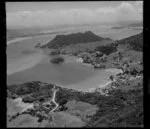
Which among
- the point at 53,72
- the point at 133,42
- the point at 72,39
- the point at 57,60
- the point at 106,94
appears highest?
the point at 72,39

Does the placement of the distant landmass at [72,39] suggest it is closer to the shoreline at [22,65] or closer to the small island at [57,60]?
the small island at [57,60]

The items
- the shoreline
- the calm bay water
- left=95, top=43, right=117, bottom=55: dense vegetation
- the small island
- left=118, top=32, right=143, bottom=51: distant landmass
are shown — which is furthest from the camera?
left=95, top=43, right=117, bottom=55: dense vegetation

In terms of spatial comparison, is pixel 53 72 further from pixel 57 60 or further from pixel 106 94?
pixel 106 94

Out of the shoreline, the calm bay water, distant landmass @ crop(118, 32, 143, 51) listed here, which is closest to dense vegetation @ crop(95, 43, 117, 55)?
distant landmass @ crop(118, 32, 143, 51)

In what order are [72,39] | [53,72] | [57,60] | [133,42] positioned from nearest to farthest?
1. [53,72]
2. [133,42]
3. [57,60]
4. [72,39]

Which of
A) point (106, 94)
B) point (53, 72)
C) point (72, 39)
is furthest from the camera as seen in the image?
point (72, 39)

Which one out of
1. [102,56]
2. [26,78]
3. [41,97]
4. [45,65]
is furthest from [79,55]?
[41,97]

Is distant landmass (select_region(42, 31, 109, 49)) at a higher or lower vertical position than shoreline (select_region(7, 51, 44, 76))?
higher

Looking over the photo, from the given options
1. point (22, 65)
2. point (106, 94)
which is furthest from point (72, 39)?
point (106, 94)

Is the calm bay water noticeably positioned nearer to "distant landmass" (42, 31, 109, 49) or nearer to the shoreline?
the shoreline
